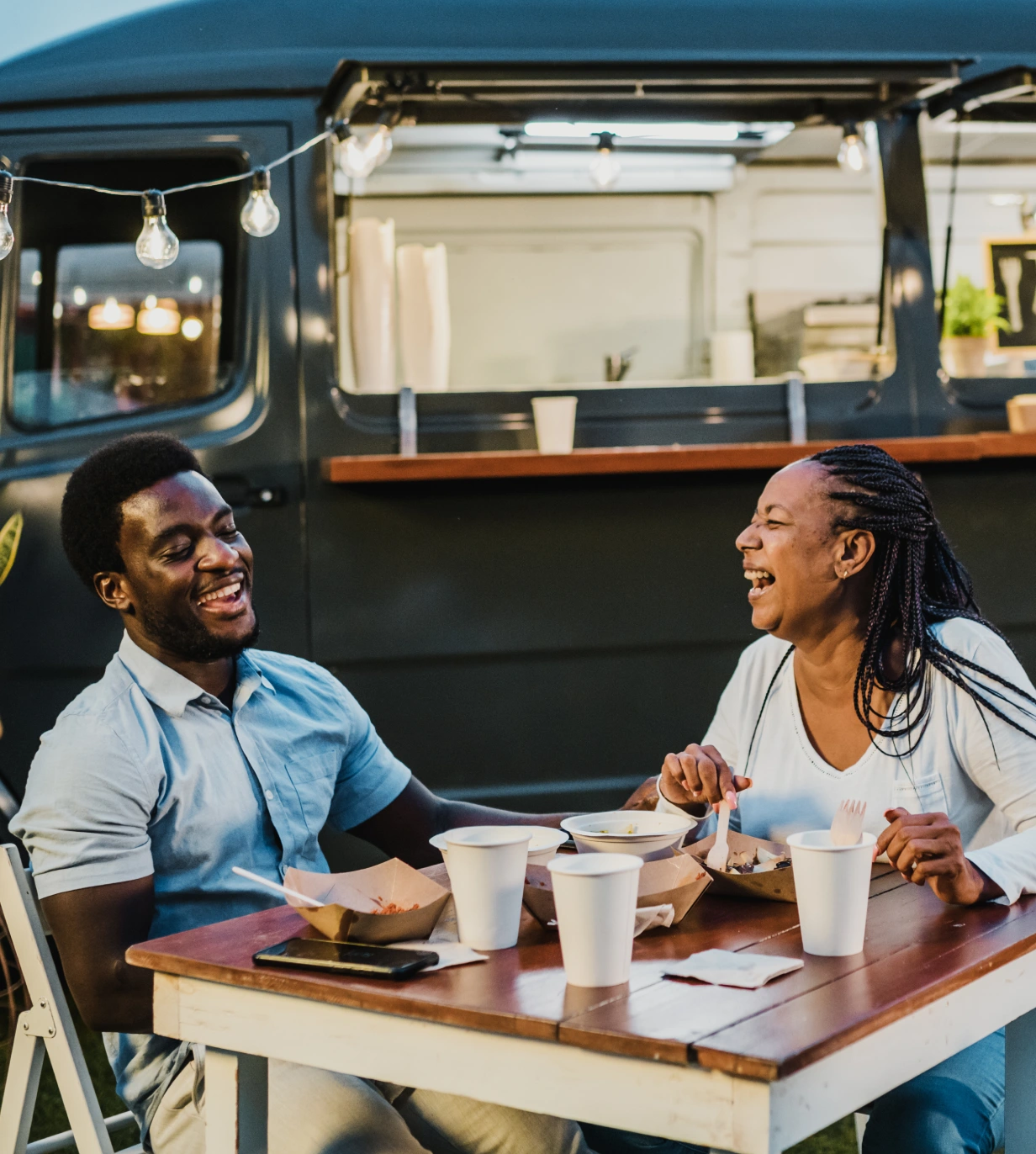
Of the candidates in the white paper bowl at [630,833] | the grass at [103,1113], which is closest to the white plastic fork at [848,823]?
the white paper bowl at [630,833]

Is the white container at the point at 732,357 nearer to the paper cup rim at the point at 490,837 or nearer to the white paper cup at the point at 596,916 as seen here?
the paper cup rim at the point at 490,837

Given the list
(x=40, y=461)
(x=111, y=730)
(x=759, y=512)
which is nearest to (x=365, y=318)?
(x=40, y=461)

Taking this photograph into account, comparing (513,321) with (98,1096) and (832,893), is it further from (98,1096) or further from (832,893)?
(832,893)

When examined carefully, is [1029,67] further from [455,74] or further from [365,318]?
[365,318]

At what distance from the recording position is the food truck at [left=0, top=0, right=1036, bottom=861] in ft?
13.0

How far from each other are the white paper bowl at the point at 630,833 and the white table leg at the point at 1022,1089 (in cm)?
50

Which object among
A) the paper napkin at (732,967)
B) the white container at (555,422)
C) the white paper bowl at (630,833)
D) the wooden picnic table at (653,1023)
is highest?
the white container at (555,422)

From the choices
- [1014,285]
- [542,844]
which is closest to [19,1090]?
[542,844]

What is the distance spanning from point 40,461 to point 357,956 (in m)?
2.58

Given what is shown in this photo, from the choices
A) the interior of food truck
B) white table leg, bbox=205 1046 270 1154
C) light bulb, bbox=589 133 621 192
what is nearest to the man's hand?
white table leg, bbox=205 1046 270 1154

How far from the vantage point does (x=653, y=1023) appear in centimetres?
148

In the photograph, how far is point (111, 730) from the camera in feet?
7.02

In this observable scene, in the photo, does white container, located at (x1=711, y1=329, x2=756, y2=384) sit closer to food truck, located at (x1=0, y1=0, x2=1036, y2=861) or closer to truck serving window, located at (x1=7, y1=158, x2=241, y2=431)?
food truck, located at (x1=0, y1=0, x2=1036, y2=861)

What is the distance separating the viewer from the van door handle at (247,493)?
3.97m
